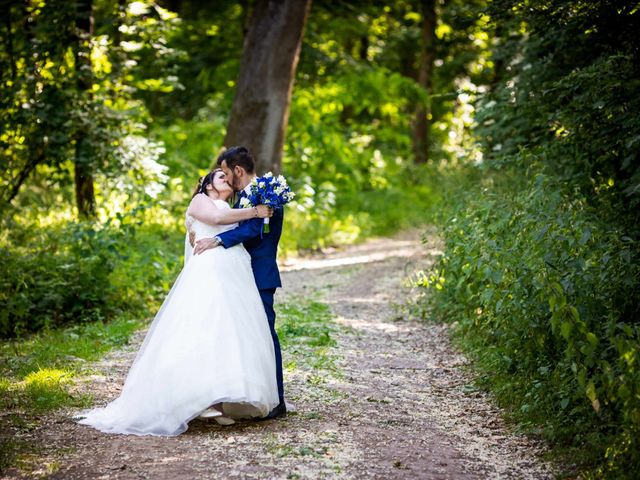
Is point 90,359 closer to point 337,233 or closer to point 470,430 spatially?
point 470,430

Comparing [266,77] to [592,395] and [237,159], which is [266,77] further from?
[592,395]

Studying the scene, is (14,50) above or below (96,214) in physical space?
above

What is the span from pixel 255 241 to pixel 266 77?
916 centimetres

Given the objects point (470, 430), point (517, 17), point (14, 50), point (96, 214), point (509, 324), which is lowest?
point (470, 430)

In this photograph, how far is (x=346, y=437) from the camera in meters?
5.42

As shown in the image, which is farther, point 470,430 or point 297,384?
point 297,384

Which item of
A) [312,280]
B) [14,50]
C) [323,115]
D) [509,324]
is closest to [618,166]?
[509,324]

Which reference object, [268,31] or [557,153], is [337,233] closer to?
[268,31]

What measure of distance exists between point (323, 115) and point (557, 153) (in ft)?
40.4

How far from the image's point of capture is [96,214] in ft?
39.8

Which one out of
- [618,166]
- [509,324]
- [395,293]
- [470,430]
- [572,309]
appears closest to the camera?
[572,309]

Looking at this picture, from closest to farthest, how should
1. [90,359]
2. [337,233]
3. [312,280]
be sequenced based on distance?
[90,359] → [312,280] → [337,233]

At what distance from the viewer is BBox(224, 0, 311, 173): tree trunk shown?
1444cm

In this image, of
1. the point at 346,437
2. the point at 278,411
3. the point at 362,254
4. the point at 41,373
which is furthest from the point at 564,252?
the point at 362,254
